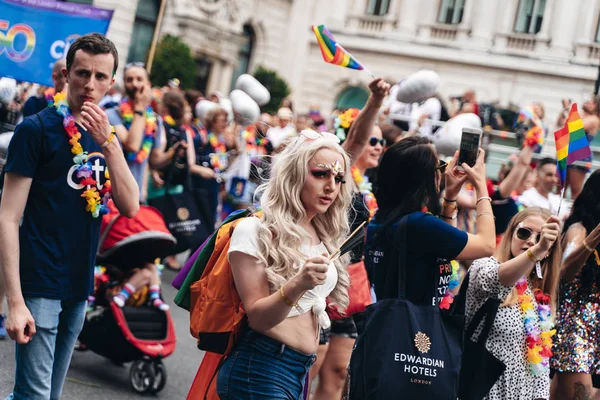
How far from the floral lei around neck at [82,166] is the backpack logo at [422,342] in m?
1.46

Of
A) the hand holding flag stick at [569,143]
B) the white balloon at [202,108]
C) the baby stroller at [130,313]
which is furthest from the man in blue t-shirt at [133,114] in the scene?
the white balloon at [202,108]

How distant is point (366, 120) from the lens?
5.58 m

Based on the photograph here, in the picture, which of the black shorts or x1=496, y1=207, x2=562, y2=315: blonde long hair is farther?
the black shorts

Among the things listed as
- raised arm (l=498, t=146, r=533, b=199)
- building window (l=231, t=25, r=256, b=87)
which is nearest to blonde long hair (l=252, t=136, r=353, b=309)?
raised arm (l=498, t=146, r=533, b=199)

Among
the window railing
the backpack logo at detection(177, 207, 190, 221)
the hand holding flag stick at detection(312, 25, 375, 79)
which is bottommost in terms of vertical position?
the backpack logo at detection(177, 207, 190, 221)

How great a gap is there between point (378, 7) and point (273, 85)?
5309 mm

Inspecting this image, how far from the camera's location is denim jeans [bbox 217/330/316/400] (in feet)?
11.6

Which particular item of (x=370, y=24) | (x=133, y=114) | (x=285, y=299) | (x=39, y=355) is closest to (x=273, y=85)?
(x=370, y=24)

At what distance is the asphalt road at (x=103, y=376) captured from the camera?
20.6 feet

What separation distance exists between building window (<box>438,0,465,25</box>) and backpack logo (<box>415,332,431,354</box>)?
2721 cm

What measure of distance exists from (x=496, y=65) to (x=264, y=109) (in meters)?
7.16

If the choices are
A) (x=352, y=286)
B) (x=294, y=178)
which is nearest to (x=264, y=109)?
(x=352, y=286)

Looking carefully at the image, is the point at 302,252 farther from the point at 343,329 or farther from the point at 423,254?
the point at 343,329

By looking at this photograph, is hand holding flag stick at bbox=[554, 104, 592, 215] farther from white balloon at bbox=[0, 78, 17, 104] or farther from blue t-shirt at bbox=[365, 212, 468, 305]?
white balloon at bbox=[0, 78, 17, 104]
